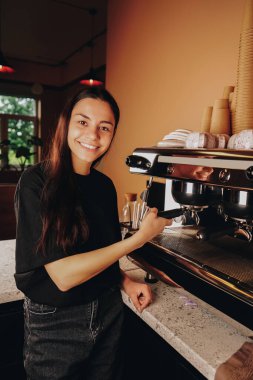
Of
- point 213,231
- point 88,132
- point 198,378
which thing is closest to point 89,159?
point 88,132

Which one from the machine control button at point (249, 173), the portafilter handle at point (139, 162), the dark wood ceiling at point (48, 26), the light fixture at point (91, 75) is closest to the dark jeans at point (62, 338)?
the portafilter handle at point (139, 162)

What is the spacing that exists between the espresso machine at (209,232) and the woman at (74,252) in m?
0.12

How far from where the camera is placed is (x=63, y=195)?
82cm

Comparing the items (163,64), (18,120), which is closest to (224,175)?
(163,64)

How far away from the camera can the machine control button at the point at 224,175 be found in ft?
2.41

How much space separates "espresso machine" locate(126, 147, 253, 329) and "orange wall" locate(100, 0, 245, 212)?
2.83 feet

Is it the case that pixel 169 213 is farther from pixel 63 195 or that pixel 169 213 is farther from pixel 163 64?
pixel 163 64

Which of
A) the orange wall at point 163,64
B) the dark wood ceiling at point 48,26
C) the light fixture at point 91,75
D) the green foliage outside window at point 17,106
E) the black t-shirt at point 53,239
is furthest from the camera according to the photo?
the green foliage outside window at point 17,106

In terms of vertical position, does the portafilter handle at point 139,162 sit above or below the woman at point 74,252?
above

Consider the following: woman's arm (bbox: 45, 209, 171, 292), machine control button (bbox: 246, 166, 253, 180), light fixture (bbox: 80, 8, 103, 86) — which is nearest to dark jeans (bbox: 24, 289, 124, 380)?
woman's arm (bbox: 45, 209, 171, 292)

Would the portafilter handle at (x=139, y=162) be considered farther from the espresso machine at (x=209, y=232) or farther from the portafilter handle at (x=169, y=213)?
the portafilter handle at (x=169, y=213)

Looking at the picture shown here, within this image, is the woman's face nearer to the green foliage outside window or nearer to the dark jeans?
the dark jeans

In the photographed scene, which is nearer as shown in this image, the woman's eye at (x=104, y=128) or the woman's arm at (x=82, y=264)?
the woman's arm at (x=82, y=264)

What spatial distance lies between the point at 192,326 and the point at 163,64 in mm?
1671
